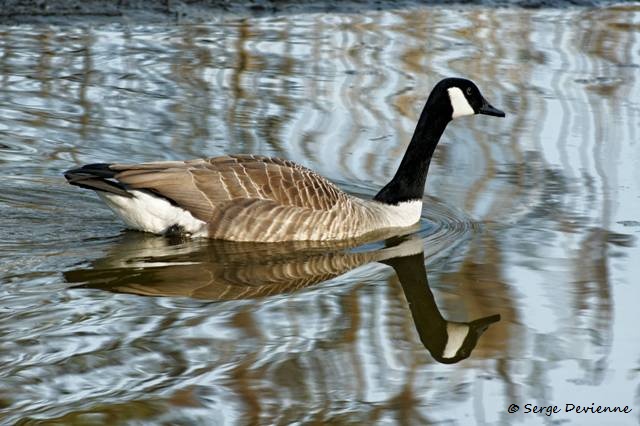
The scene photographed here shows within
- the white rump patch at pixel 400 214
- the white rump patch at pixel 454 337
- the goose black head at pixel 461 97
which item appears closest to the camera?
the white rump patch at pixel 454 337

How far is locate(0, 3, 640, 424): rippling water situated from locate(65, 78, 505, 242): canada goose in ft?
0.55

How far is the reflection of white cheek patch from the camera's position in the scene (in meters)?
8.82

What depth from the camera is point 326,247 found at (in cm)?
823

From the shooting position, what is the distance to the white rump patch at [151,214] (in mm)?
7910

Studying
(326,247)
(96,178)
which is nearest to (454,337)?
(326,247)

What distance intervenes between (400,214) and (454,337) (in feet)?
7.13

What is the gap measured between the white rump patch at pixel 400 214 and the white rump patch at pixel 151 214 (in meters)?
1.29

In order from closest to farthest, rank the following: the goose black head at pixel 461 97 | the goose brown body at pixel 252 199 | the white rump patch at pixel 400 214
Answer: the goose brown body at pixel 252 199
the white rump patch at pixel 400 214
the goose black head at pixel 461 97

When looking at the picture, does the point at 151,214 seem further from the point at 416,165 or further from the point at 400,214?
the point at 416,165

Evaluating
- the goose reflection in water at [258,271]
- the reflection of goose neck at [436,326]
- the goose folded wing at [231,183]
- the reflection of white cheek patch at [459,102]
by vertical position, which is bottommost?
the goose reflection in water at [258,271]

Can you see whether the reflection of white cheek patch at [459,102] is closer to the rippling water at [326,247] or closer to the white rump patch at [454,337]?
the rippling water at [326,247]

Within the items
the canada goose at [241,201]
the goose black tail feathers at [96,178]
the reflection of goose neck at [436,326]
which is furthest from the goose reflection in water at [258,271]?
the goose black tail feathers at [96,178]

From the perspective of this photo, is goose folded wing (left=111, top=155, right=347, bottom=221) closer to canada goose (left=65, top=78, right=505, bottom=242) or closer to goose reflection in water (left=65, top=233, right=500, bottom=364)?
canada goose (left=65, top=78, right=505, bottom=242)

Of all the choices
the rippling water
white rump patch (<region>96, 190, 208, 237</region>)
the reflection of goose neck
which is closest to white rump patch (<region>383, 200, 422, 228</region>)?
the rippling water
